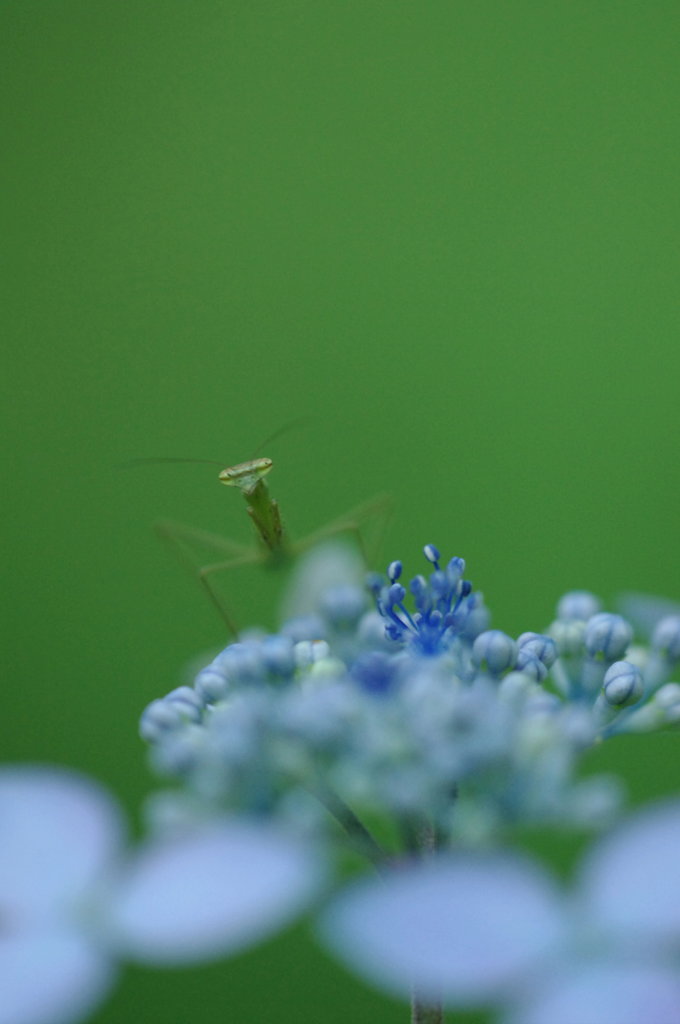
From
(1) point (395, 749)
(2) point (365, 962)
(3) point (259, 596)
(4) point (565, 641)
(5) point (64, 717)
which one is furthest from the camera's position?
(3) point (259, 596)

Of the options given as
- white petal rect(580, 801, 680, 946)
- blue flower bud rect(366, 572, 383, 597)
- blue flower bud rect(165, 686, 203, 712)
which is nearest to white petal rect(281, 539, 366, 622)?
blue flower bud rect(366, 572, 383, 597)

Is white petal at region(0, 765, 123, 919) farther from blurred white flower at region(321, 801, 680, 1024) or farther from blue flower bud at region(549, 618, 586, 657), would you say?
blue flower bud at region(549, 618, 586, 657)

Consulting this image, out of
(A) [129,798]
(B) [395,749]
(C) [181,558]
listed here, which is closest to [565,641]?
(B) [395,749]

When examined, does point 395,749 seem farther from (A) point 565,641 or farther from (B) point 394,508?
(B) point 394,508

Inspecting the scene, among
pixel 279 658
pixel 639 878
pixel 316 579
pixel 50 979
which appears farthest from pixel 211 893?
pixel 316 579

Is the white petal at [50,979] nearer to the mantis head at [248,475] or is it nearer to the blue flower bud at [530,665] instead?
the blue flower bud at [530,665]

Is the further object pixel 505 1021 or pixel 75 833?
pixel 75 833

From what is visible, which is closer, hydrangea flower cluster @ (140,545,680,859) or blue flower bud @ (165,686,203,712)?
hydrangea flower cluster @ (140,545,680,859)

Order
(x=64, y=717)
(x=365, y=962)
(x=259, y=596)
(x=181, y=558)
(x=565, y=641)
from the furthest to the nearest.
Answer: (x=259, y=596), (x=64, y=717), (x=181, y=558), (x=565, y=641), (x=365, y=962)
